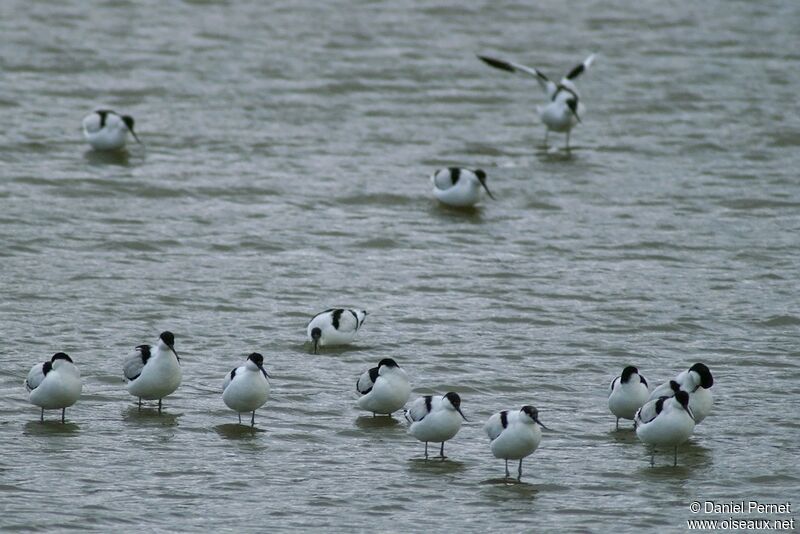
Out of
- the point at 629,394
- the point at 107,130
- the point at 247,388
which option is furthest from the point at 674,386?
the point at 107,130

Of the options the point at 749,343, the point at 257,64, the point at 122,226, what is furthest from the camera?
the point at 257,64

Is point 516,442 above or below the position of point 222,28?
below

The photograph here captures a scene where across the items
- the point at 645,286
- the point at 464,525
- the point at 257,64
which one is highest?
the point at 257,64

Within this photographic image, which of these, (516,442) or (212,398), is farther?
(212,398)

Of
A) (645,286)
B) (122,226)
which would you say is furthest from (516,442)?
(122,226)

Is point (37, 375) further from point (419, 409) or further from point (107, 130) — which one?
point (107, 130)

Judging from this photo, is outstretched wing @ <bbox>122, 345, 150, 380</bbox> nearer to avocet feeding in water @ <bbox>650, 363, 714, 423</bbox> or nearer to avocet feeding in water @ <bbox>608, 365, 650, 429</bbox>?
avocet feeding in water @ <bbox>608, 365, 650, 429</bbox>

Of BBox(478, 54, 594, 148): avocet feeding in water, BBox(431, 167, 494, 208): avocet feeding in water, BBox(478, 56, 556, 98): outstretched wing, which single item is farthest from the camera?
BBox(478, 56, 556, 98): outstretched wing

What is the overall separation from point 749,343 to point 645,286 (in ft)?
7.36

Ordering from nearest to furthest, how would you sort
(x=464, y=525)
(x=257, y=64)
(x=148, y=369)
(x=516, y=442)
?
(x=464, y=525)
(x=516, y=442)
(x=148, y=369)
(x=257, y=64)

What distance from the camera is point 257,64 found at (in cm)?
2742

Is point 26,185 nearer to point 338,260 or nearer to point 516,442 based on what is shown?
→ point 338,260

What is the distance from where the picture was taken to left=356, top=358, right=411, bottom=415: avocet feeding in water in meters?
12.3

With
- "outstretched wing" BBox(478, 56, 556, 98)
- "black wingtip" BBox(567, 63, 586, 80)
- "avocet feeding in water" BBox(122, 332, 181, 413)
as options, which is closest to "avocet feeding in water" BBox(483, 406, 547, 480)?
"avocet feeding in water" BBox(122, 332, 181, 413)
